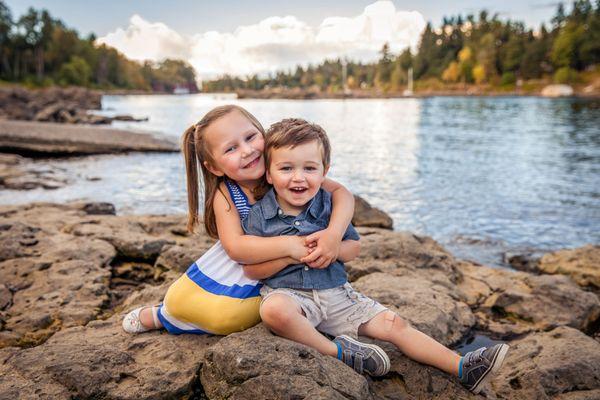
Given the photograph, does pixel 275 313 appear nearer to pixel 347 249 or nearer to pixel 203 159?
pixel 347 249

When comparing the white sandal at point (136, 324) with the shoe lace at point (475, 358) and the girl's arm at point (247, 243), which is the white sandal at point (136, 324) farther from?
the shoe lace at point (475, 358)

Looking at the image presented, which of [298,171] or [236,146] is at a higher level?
[236,146]

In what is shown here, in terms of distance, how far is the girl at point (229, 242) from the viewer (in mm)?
2588

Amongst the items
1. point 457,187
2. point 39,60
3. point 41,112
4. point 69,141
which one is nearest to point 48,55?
point 39,60

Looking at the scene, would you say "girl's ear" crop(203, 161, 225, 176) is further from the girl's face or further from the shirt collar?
the shirt collar

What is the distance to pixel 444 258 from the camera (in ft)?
16.9

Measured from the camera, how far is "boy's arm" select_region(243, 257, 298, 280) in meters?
2.58

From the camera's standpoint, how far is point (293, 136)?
2588 mm

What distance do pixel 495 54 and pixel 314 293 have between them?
95517 millimetres

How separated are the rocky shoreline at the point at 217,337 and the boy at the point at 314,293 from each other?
13 cm

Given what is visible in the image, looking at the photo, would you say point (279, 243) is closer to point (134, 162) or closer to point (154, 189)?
point (154, 189)

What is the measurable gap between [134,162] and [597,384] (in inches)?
573

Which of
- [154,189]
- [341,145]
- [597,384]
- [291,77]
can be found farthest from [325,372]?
[291,77]

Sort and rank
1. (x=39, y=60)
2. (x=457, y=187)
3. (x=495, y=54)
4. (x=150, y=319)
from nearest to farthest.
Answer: (x=150, y=319), (x=457, y=187), (x=39, y=60), (x=495, y=54)
